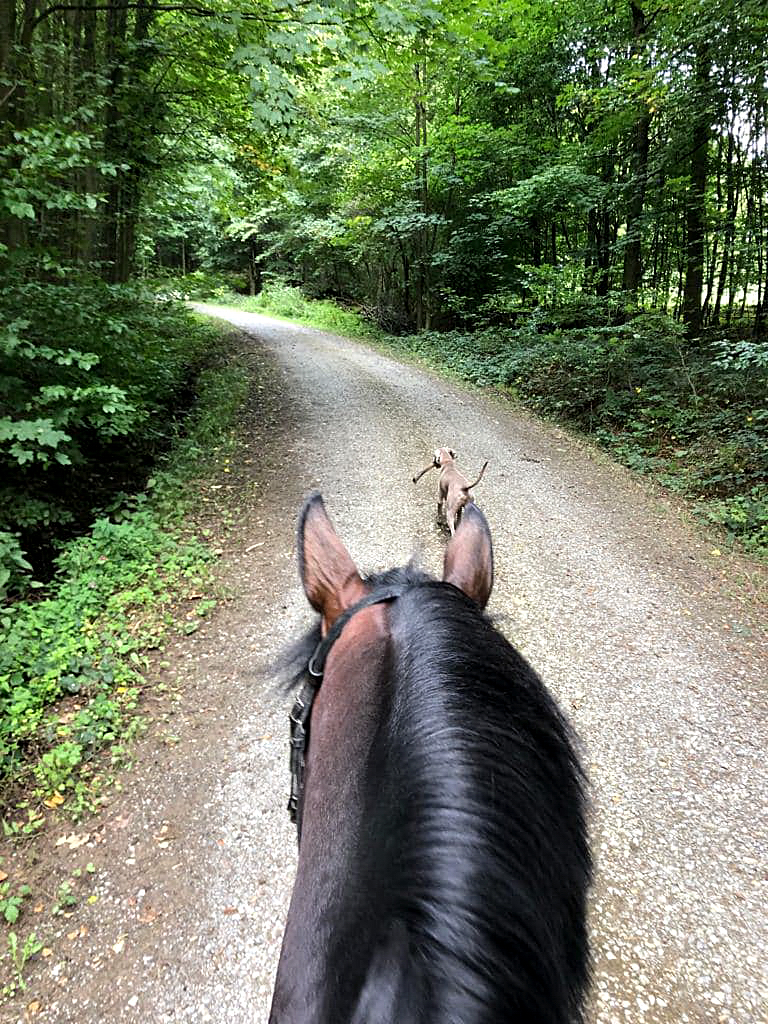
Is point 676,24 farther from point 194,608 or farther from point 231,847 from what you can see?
point 231,847

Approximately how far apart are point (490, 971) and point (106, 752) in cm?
300

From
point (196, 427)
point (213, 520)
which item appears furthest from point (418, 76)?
point (213, 520)

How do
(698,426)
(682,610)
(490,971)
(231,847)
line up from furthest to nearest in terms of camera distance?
1. (698,426)
2. (682,610)
3. (231,847)
4. (490,971)

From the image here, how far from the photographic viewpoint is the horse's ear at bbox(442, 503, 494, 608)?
4.98ft

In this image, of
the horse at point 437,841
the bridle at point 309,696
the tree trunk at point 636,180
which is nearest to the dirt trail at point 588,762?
the bridle at point 309,696

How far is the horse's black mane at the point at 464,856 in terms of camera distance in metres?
0.56

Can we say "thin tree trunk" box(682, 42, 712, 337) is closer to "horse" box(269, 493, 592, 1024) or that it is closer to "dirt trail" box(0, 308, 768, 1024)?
"dirt trail" box(0, 308, 768, 1024)

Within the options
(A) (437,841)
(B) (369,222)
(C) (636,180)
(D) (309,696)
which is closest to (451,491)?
(D) (309,696)

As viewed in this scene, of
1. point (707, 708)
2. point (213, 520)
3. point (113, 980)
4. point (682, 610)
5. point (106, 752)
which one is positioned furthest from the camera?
point (213, 520)

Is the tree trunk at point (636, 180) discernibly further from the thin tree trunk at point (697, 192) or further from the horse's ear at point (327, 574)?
the horse's ear at point (327, 574)

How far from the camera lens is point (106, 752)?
9.66ft

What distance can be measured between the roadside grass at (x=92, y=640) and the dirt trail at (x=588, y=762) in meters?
0.23

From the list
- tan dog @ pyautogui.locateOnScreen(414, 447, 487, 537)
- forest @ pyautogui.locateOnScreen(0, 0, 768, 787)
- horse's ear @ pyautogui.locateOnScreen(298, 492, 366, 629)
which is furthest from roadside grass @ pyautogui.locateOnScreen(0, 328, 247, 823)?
horse's ear @ pyautogui.locateOnScreen(298, 492, 366, 629)

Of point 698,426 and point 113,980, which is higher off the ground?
point 698,426
